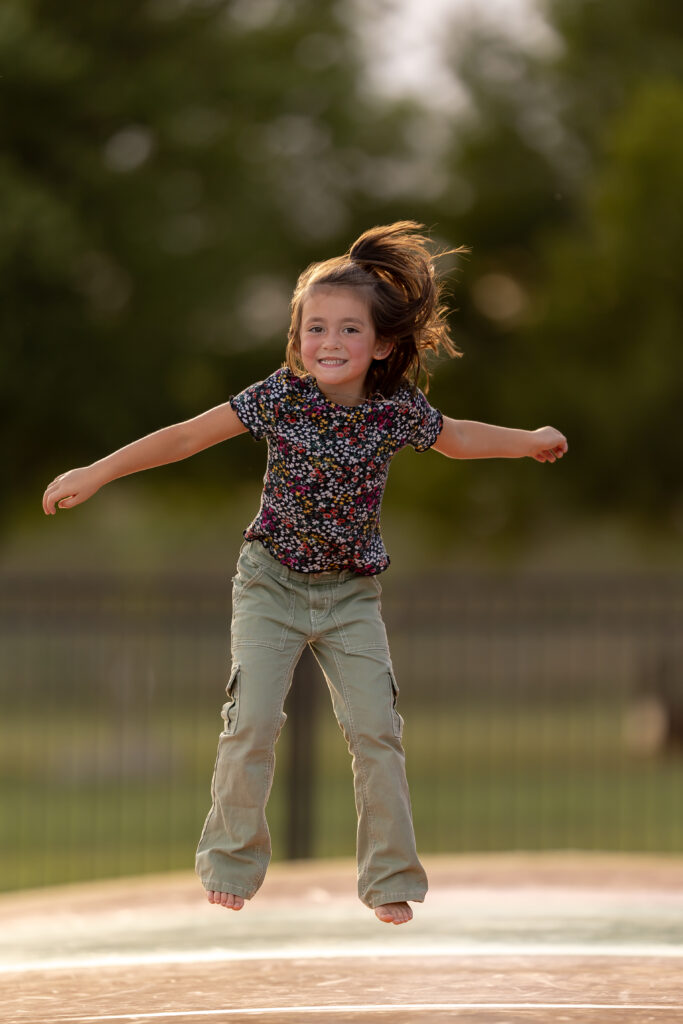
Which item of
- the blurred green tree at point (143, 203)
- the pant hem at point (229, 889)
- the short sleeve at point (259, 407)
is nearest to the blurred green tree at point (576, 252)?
the blurred green tree at point (143, 203)

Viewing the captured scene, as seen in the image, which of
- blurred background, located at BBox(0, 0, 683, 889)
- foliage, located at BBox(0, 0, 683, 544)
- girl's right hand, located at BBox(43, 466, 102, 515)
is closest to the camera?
girl's right hand, located at BBox(43, 466, 102, 515)

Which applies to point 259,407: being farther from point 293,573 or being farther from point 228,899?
point 228,899

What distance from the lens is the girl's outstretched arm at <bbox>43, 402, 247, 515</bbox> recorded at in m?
3.89

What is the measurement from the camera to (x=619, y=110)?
68.5 feet

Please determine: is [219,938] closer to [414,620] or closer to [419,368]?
[419,368]

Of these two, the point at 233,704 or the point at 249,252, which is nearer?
the point at 233,704

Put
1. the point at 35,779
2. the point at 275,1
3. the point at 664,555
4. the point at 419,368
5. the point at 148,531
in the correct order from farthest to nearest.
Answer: the point at 148,531, the point at 664,555, the point at 275,1, the point at 35,779, the point at 419,368

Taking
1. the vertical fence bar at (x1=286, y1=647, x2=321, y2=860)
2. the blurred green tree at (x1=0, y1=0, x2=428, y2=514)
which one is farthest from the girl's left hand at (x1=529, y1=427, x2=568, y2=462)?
the blurred green tree at (x1=0, y1=0, x2=428, y2=514)

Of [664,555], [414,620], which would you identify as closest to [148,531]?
[664,555]

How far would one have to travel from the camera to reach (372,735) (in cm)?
402

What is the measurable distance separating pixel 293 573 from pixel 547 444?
0.80 m

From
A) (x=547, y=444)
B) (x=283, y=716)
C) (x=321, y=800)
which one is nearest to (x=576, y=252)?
(x=321, y=800)

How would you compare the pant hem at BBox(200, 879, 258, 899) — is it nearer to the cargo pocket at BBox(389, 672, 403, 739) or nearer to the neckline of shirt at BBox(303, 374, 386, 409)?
the cargo pocket at BBox(389, 672, 403, 739)

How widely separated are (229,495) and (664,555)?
6875 millimetres
